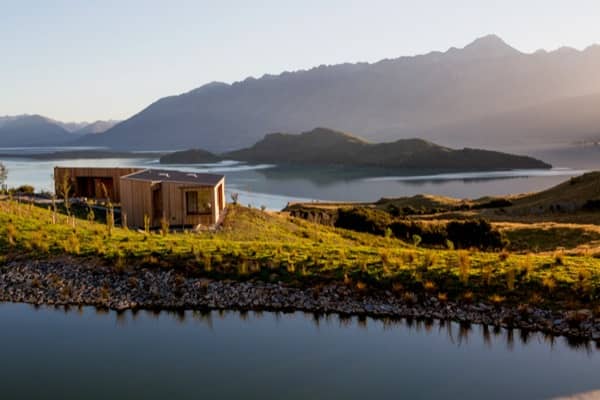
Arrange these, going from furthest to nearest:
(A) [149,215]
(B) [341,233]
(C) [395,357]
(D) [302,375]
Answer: (B) [341,233]
(A) [149,215]
(C) [395,357]
(D) [302,375]

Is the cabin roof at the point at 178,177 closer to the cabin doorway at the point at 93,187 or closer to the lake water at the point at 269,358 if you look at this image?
the cabin doorway at the point at 93,187

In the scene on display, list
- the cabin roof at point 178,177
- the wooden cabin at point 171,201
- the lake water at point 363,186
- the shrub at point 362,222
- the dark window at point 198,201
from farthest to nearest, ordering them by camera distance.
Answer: the lake water at point 363,186 → the shrub at point 362,222 → the cabin roof at point 178,177 → the dark window at point 198,201 → the wooden cabin at point 171,201

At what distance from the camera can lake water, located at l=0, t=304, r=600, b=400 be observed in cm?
953

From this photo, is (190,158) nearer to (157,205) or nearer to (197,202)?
(157,205)

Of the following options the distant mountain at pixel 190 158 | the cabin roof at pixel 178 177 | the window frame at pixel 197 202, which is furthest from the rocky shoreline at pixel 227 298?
the distant mountain at pixel 190 158

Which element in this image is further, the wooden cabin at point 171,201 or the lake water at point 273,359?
the wooden cabin at point 171,201

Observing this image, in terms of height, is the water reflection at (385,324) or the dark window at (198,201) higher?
the dark window at (198,201)

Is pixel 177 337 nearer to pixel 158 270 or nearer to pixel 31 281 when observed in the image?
pixel 158 270

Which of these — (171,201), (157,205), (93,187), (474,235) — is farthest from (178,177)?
(474,235)

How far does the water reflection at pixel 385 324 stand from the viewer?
1145 cm

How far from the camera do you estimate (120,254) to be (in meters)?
16.3

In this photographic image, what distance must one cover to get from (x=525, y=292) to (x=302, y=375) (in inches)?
264

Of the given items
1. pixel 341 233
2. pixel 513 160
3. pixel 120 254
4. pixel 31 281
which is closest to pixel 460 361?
pixel 120 254

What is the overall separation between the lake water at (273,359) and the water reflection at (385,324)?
0.09 ft
